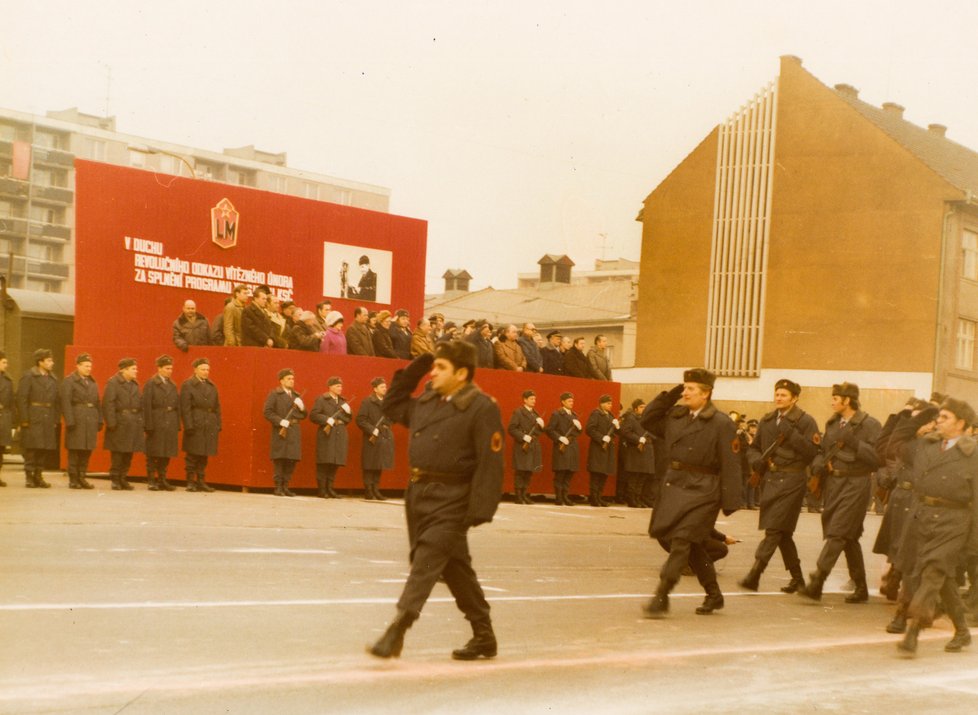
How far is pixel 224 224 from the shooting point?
90.1 feet

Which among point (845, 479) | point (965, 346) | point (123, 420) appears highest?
point (965, 346)

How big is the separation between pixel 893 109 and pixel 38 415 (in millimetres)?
38856

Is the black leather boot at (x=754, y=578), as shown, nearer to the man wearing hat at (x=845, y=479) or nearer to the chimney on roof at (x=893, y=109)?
the man wearing hat at (x=845, y=479)

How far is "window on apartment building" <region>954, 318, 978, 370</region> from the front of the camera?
4475 centimetres

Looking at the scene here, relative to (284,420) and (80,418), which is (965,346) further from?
(80,418)

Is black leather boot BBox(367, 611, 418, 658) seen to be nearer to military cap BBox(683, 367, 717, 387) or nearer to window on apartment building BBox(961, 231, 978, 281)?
military cap BBox(683, 367, 717, 387)

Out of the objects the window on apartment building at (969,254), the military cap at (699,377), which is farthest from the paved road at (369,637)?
the window on apartment building at (969,254)

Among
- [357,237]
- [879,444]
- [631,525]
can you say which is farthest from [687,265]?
[879,444]

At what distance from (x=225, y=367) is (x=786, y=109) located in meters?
→ 29.1

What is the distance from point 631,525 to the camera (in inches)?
921

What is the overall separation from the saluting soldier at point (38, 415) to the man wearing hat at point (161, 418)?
51.8 inches

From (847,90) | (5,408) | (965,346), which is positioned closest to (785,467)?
(5,408)

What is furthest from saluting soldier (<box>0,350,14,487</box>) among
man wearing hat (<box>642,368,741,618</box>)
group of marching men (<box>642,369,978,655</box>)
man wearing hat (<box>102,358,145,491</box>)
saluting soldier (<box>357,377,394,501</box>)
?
man wearing hat (<box>642,368,741,618</box>)

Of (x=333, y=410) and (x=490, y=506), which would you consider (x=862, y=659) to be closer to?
(x=490, y=506)
